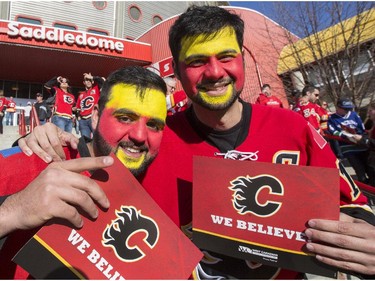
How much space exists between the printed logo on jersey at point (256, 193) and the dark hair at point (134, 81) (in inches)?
34.3

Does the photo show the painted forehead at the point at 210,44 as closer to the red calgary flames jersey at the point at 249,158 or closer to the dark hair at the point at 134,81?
the dark hair at the point at 134,81

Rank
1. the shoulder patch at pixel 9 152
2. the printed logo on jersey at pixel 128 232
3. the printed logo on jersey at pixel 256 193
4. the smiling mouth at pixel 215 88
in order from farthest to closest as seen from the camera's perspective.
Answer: the smiling mouth at pixel 215 88 < the shoulder patch at pixel 9 152 < the printed logo on jersey at pixel 256 193 < the printed logo on jersey at pixel 128 232

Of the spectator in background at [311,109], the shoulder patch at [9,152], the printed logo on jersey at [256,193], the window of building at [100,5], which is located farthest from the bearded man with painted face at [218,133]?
the window of building at [100,5]

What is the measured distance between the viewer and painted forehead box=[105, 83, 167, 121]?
6.18 feet

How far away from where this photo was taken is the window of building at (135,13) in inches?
945

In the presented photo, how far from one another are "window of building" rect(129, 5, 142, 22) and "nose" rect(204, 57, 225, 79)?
24272 mm

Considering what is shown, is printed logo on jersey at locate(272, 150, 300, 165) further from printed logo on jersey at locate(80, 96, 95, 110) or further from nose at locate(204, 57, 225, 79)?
printed logo on jersey at locate(80, 96, 95, 110)

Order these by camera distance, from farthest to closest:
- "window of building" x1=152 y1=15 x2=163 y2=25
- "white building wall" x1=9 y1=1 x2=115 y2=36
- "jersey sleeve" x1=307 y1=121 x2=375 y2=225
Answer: "window of building" x1=152 y1=15 x2=163 y2=25, "white building wall" x1=9 y1=1 x2=115 y2=36, "jersey sleeve" x1=307 y1=121 x2=375 y2=225

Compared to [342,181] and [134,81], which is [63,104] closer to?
[134,81]

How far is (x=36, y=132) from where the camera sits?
1.73m

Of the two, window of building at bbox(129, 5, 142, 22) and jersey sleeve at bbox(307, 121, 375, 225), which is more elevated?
window of building at bbox(129, 5, 142, 22)

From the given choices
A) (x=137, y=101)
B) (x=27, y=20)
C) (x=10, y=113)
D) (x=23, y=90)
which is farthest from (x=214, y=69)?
(x=27, y=20)

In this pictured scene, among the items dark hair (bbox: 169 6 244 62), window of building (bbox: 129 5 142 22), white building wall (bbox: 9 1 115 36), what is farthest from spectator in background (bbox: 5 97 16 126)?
dark hair (bbox: 169 6 244 62)

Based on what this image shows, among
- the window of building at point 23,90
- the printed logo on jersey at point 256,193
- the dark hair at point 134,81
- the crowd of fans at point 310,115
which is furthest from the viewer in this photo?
the window of building at point 23,90
